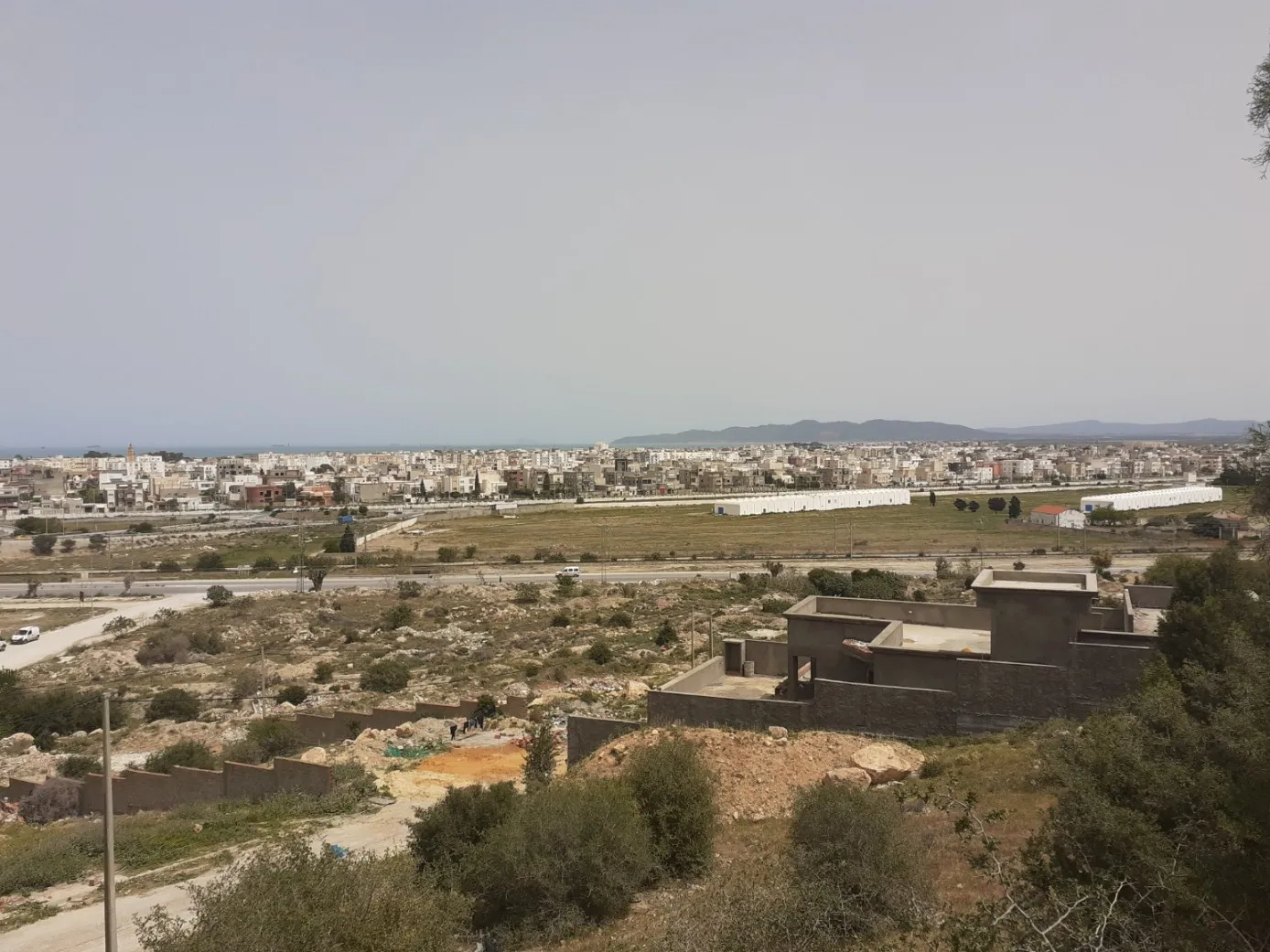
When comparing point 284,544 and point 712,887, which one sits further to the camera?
point 284,544

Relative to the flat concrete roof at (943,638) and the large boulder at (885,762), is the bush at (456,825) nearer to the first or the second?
the large boulder at (885,762)

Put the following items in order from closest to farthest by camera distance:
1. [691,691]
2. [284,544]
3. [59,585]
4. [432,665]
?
1. [691,691]
2. [432,665]
3. [59,585]
4. [284,544]

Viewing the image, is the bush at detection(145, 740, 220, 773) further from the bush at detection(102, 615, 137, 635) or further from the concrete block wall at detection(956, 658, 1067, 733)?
the bush at detection(102, 615, 137, 635)

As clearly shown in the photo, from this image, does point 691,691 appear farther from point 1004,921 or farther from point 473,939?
point 1004,921

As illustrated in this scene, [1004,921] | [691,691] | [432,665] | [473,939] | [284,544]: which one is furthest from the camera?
[284,544]

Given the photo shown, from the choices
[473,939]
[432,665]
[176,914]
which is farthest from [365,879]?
[432,665]

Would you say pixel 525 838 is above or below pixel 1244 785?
below

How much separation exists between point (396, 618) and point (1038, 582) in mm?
31270

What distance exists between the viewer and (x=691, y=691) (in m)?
21.5

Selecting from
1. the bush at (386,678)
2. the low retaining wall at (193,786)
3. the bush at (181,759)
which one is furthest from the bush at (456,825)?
the bush at (386,678)

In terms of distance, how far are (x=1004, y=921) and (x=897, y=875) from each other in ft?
8.46

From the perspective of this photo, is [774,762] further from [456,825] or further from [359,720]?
[359,720]

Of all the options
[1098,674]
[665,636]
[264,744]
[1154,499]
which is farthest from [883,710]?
[1154,499]

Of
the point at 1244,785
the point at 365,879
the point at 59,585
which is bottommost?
the point at 59,585
